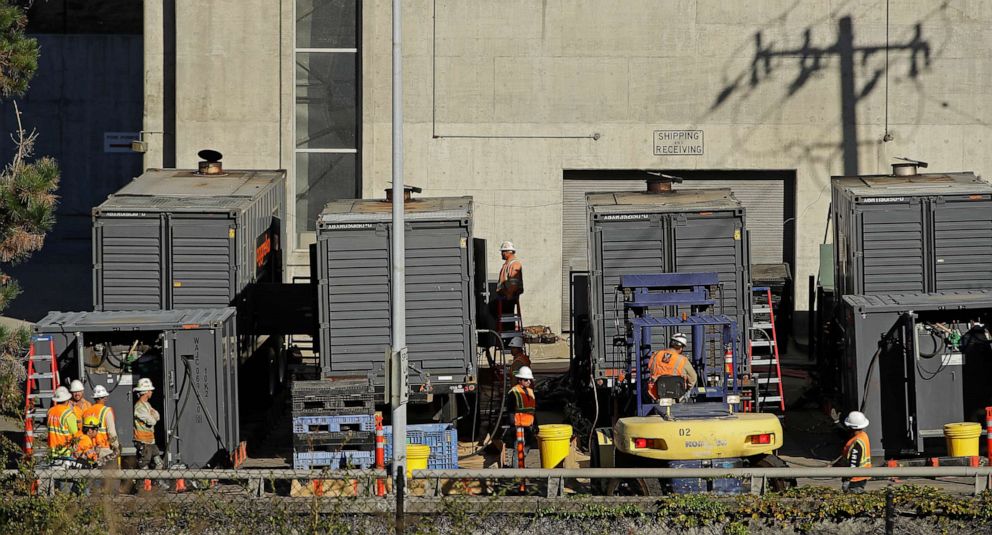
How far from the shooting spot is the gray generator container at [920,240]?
60.6 feet

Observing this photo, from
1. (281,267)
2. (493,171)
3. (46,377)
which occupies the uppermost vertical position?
(493,171)

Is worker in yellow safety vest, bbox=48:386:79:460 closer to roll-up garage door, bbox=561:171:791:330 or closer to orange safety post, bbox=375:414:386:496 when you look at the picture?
orange safety post, bbox=375:414:386:496

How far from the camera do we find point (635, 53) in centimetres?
2600

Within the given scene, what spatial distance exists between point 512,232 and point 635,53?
4415 mm

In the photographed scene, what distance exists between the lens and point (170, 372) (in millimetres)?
16562

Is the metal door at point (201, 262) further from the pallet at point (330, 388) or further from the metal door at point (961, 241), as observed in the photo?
the metal door at point (961, 241)

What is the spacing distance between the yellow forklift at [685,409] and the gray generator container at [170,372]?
5.06 meters

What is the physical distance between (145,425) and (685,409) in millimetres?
6726

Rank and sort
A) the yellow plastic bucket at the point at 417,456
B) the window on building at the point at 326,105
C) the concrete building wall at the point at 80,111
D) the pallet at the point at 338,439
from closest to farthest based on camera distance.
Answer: the yellow plastic bucket at the point at 417,456
the pallet at the point at 338,439
the window on building at the point at 326,105
the concrete building wall at the point at 80,111

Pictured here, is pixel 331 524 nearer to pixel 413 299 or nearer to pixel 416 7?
pixel 413 299

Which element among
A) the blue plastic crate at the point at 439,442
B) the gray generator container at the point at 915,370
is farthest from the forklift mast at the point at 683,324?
the blue plastic crate at the point at 439,442

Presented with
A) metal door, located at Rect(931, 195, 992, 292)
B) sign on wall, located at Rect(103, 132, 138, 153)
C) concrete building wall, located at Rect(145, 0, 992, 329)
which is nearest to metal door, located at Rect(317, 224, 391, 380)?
metal door, located at Rect(931, 195, 992, 292)

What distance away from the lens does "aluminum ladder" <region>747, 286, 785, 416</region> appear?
1850cm

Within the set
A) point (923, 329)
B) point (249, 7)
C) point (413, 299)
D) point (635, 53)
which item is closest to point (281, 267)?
point (413, 299)
